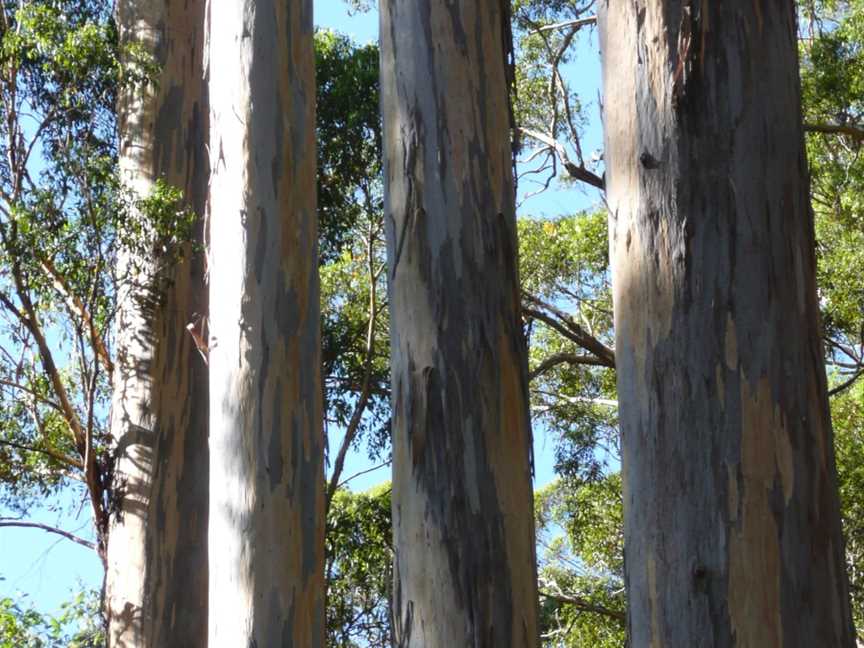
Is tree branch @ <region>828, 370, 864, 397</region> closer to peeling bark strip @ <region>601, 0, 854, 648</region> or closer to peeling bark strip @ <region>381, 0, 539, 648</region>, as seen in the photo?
peeling bark strip @ <region>381, 0, 539, 648</region>

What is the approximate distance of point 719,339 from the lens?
79.9 inches

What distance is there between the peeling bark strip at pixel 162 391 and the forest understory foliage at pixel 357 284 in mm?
147

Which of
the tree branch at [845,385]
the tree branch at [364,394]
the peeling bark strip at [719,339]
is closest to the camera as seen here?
the peeling bark strip at [719,339]

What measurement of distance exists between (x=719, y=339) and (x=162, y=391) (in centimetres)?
554

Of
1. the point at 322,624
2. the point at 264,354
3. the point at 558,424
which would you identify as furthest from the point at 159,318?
the point at 558,424

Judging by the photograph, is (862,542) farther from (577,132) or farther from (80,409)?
(80,409)

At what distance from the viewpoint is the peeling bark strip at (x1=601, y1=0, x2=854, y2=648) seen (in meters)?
1.95

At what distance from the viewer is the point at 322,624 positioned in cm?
549

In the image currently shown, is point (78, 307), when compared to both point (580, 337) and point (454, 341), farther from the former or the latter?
point (580, 337)

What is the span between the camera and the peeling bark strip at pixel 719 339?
6.40 ft

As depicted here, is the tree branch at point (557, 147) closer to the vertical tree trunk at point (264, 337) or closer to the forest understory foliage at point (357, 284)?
the forest understory foliage at point (357, 284)

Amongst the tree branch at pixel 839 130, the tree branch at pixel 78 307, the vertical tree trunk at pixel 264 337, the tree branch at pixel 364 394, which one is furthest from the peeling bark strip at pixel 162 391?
the tree branch at pixel 839 130

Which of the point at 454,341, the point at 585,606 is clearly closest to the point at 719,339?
the point at 454,341

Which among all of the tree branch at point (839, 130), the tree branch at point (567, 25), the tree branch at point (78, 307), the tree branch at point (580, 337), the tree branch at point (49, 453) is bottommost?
the tree branch at point (49, 453)
